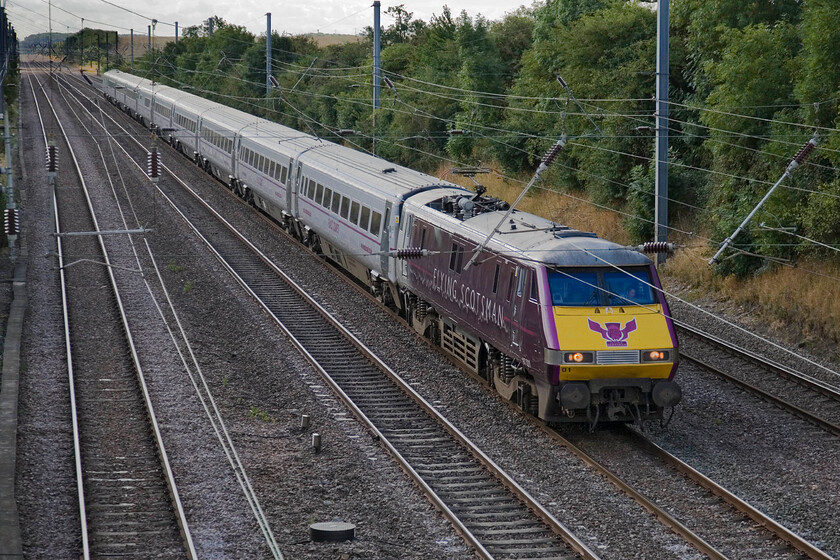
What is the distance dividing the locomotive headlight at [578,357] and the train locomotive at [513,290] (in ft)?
0.05

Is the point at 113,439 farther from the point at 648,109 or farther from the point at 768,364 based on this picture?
the point at 648,109

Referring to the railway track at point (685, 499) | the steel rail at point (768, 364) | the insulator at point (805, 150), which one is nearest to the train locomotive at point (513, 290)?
the railway track at point (685, 499)

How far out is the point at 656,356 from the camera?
48.9ft

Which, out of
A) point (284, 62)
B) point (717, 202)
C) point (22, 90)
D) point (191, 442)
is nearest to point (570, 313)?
point (191, 442)

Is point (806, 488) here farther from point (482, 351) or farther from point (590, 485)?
point (482, 351)

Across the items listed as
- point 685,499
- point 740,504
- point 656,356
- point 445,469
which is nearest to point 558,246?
point 656,356

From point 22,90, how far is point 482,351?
84918 mm

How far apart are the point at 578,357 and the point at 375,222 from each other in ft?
32.6

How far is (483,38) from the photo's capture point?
4641cm

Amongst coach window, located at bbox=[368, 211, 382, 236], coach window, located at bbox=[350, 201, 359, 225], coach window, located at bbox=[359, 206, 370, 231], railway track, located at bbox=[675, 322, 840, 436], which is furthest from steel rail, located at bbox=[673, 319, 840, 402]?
coach window, located at bbox=[350, 201, 359, 225]

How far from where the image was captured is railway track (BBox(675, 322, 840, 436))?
17.0m

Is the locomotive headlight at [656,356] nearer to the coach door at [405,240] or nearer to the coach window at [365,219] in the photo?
the coach door at [405,240]

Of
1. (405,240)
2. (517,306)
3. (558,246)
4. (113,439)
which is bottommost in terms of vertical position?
(113,439)

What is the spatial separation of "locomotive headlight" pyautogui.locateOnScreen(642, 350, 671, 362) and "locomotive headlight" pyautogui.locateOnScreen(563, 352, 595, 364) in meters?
0.77
